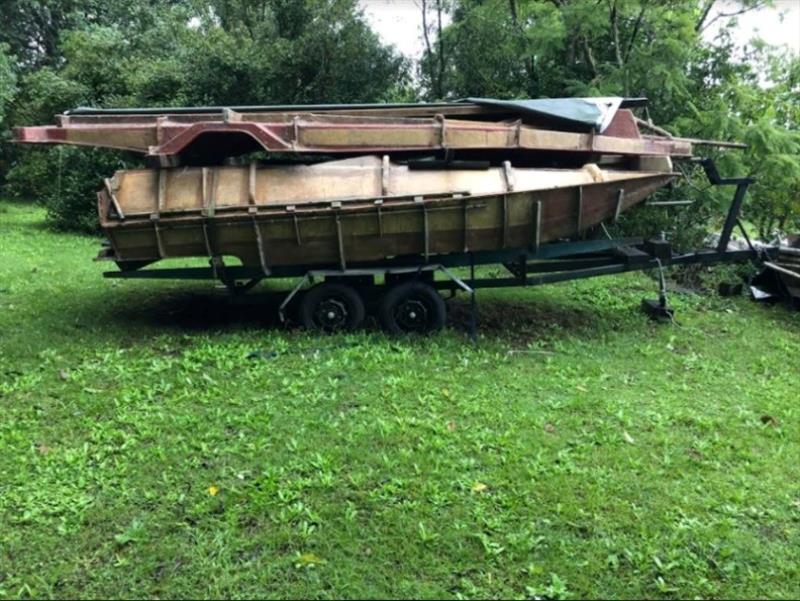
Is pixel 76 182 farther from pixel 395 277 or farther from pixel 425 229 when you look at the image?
pixel 425 229

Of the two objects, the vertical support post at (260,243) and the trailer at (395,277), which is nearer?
the vertical support post at (260,243)

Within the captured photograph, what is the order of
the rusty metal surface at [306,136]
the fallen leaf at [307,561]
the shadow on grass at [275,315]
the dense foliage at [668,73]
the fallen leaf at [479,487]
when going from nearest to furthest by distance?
the fallen leaf at [307,561] < the fallen leaf at [479,487] < the rusty metal surface at [306,136] < the shadow on grass at [275,315] < the dense foliage at [668,73]

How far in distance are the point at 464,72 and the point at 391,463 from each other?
1076cm

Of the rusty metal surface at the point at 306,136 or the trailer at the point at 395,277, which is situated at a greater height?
the rusty metal surface at the point at 306,136

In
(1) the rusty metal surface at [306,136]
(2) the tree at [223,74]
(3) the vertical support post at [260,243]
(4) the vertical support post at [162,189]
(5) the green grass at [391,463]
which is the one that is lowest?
(5) the green grass at [391,463]

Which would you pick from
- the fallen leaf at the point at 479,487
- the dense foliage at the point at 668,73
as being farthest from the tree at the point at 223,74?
the fallen leaf at the point at 479,487

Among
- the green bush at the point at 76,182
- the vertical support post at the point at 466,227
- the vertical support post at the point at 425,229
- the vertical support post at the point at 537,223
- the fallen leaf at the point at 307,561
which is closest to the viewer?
the fallen leaf at the point at 307,561

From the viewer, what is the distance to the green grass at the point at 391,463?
11.1 ft

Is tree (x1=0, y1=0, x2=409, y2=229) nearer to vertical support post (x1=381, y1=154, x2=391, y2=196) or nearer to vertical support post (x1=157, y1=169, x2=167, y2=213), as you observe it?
vertical support post (x1=157, y1=169, x2=167, y2=213)

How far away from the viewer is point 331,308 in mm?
7188

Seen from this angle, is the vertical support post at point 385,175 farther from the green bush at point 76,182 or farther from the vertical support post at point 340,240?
the green bush at point 76,182

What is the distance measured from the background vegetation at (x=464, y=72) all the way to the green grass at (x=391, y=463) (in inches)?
165

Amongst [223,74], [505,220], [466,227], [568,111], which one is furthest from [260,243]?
[223,74]

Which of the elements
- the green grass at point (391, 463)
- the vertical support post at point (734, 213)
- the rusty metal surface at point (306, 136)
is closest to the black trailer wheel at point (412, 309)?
the green grass at point (391, 463)
